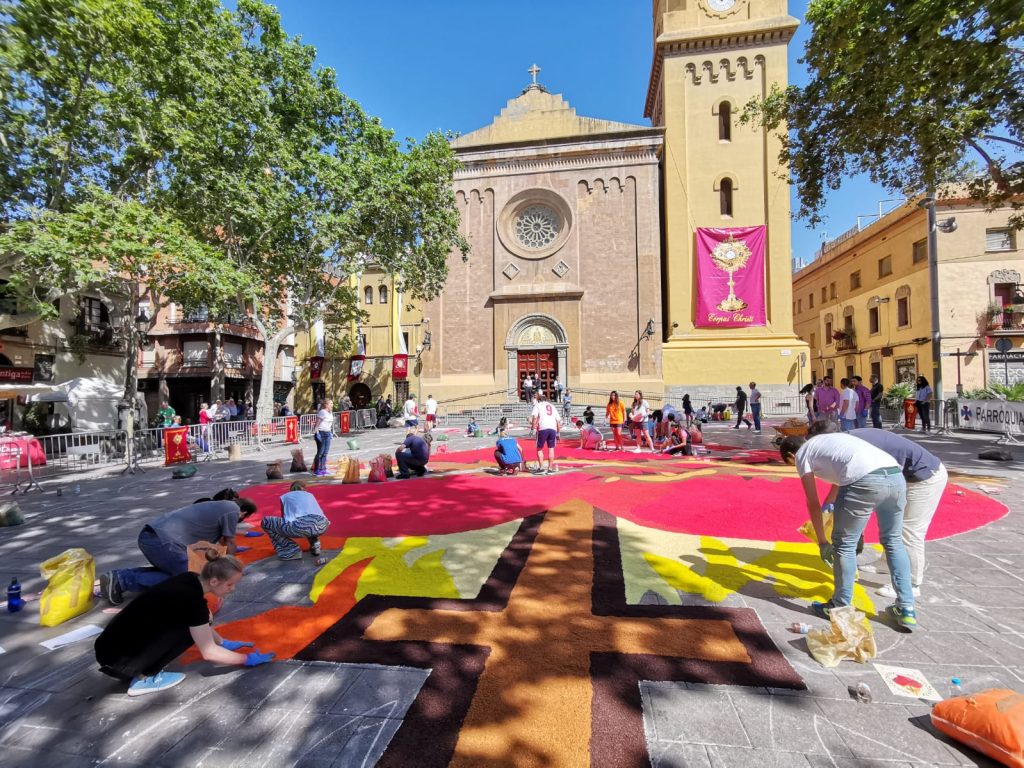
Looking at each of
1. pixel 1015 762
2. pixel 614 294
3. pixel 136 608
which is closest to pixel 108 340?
pixel 614 294

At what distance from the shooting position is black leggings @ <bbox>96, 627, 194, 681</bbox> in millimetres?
2854

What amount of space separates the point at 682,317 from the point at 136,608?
84.4ft

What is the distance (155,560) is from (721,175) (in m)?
28.1

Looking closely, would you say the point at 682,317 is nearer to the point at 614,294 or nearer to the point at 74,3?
the point at 614,294

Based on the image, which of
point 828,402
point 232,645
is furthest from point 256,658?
point 828,402

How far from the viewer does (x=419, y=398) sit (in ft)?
92.5

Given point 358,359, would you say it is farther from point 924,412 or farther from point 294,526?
point 924,412

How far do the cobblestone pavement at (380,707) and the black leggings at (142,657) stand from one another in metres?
0.17

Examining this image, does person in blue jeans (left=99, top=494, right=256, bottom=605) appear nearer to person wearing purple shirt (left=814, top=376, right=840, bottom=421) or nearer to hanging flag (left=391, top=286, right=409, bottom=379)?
person wearing purple shirt (left=814, top=376, right=840, bottom=421)

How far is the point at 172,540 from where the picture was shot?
416cm

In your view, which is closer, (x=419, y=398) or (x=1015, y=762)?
(x=1015, y=762)

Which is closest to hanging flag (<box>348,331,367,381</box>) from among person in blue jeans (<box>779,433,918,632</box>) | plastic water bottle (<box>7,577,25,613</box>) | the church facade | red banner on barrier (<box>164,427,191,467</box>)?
the church facade

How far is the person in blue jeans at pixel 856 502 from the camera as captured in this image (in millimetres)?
3385

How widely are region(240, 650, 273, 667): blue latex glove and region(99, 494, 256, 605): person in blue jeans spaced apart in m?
1.48
